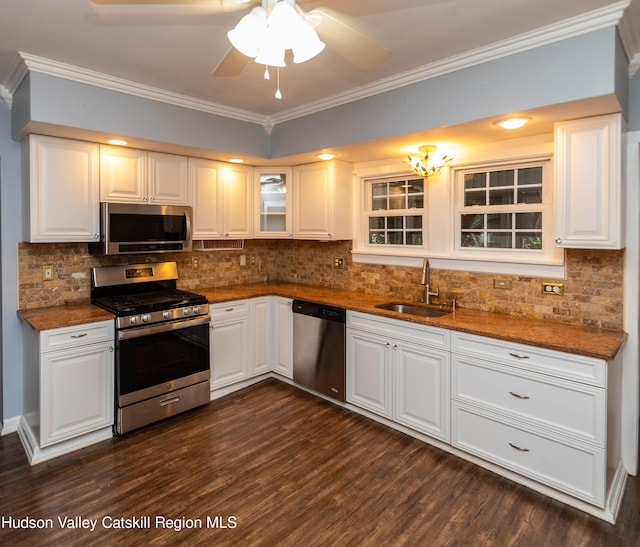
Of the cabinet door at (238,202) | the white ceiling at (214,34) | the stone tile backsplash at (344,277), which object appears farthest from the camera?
the cabinet door at (238,202)

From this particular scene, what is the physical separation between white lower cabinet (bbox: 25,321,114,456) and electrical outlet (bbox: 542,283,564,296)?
3123mm

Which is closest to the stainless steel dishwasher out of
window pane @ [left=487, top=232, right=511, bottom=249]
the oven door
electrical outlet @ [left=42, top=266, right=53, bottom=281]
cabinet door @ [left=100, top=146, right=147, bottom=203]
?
the oven door

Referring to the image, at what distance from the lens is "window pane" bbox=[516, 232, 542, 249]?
120 inches

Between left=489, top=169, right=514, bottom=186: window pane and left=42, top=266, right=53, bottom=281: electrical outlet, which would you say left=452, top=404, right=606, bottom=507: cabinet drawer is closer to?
left=489, top=169, right=514, bottom=186: window pane

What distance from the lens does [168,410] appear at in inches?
130

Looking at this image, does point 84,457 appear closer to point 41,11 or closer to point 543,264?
point 41,11

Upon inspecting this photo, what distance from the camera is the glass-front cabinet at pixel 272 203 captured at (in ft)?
14.2

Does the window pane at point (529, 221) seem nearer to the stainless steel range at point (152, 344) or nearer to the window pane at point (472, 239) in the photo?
the window pane at point (472, 239)

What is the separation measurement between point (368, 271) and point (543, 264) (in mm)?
1607

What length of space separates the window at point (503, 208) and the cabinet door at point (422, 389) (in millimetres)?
1019

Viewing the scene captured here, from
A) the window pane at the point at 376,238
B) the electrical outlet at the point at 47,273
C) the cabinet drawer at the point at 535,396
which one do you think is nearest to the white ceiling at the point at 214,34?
the electrical outlet at the point at 47,273

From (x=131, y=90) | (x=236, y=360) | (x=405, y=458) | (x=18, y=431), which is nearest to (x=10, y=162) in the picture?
(x=131, y=90)

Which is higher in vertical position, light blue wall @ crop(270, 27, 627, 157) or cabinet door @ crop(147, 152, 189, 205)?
light blue wall @ crop(270, 27, 627, 157)

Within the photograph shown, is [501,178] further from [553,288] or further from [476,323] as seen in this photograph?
[476,323]
